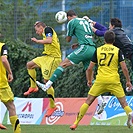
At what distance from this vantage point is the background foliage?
22.5 metres

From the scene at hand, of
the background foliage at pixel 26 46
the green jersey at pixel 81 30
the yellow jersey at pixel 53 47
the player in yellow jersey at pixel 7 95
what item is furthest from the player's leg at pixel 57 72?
the background foliage at pixel 26 46

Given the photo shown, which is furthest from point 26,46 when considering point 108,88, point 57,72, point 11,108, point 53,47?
point 11,108

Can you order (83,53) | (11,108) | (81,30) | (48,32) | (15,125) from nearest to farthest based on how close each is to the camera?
(15,125) → (11,108) → (83,53) → (81,30) → (48,32)

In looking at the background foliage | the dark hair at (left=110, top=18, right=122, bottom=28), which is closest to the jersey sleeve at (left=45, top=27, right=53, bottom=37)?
the dark hair at (left=110, top=18, right=122, bottom=28)

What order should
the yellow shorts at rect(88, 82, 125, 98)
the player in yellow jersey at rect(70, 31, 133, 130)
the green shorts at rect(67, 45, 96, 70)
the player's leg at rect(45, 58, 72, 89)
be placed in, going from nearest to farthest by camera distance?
the player in yellow jersey at rect(70, 31, 133, 130) → the yellow shorts at rect(88, 82, 125, 98) → the green shorts at rect(67, 45, 96, 70) → the player's leg at rect(45, 58, 72, 89)

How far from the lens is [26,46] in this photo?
2392 cm

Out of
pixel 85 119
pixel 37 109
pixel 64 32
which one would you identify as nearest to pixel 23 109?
pixel 37 109

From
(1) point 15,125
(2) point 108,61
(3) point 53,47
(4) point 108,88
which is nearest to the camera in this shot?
(1) point 15,125

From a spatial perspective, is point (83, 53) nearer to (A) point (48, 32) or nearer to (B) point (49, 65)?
(A) point (48, 32)

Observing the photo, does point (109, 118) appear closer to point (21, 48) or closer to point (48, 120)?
point (48, 120)

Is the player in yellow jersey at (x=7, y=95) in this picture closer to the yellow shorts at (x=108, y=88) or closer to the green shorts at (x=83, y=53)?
the yellow shorts at (x=108, y=88)

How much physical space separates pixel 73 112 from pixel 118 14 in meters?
4.51

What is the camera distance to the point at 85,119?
64.6 ft

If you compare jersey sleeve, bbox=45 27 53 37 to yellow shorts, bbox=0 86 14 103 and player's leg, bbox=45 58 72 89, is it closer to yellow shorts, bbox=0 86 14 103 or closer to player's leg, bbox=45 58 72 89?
player's leg, bbox=45 58 72 89
